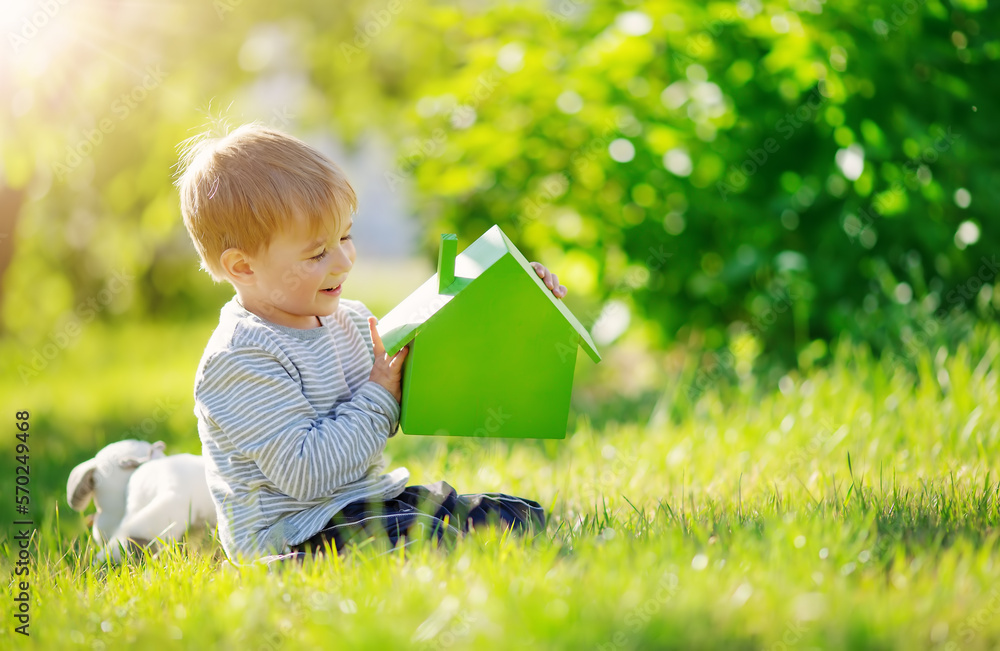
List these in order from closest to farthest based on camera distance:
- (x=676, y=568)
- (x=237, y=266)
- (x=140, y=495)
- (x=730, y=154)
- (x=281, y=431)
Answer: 1. (x=676, y=568)
2. (x=281, y=431)
3. (x=237, y=266)
4. (x=140, y=495)
5. (x=730, y=154)

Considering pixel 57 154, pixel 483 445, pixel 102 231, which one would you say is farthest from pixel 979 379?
pixel 102 231

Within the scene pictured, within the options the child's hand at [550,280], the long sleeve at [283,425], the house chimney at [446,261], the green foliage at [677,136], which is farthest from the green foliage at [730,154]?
the long sleeve at [283,425]

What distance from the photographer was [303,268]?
84.4 inches

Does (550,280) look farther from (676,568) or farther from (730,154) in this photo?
(730,154)

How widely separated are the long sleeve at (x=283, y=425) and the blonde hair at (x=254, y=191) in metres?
0.28

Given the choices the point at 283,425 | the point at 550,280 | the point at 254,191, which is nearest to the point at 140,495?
the point at 283,425

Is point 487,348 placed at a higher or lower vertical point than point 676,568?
higher

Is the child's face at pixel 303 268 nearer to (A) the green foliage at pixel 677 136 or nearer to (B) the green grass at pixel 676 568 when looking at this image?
(B) the green grass at pixel 676 568

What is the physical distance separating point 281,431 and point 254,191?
57 centimetres

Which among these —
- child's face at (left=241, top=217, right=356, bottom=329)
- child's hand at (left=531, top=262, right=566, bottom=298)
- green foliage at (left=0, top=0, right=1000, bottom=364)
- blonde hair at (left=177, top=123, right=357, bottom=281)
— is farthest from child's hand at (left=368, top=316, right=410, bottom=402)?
green foliage at (left=0, top=0, right=1000, bottom=364)

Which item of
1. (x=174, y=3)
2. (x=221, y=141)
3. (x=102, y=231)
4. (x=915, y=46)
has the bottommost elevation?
(x=102, y=231)

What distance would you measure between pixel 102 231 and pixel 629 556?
6270 mm

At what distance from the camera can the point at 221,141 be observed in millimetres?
2217

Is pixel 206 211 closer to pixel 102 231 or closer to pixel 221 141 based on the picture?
pixel 221 141
